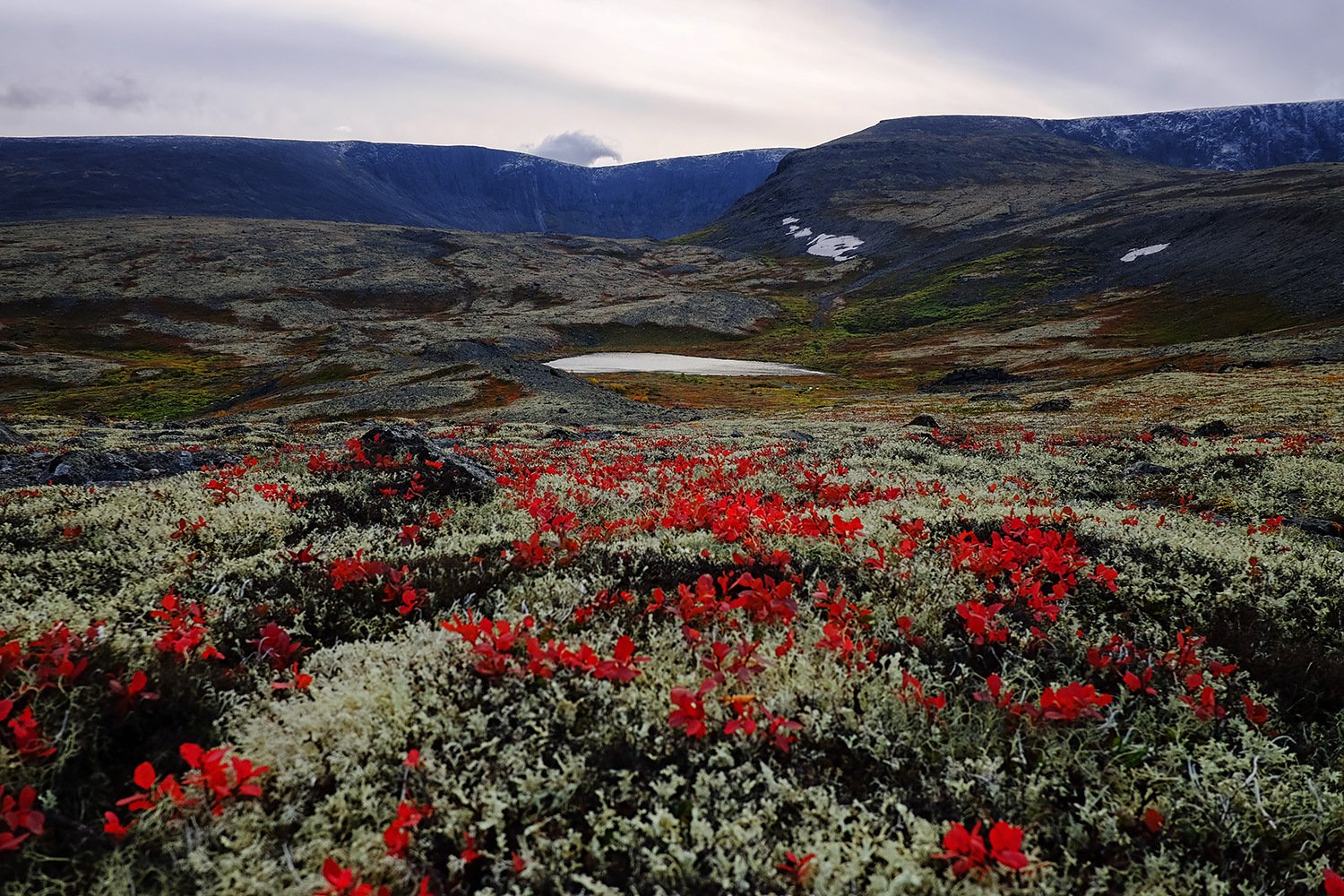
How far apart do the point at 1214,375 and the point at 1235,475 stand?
50.8 meters

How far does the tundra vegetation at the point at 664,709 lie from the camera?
10.8 ft

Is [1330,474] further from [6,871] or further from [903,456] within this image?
[6,871]

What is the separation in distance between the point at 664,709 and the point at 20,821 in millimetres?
3290

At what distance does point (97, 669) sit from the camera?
4223 mm

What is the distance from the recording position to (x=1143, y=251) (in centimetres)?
13462

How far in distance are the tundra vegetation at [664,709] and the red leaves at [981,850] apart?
0.02 meters

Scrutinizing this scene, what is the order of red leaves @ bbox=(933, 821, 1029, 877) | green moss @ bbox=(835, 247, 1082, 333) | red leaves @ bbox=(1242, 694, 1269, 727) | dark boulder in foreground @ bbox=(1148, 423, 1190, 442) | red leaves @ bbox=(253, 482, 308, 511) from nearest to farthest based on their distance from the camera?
red leaves @ bbox=(933, 821, 1029, 877)
red leaves @ bbox=(1242, 694, 1269, 727)
red leaves @ bbox=(253, 482, 308, 511)
dark boulder in foreground @ bbox=(1148, 423, 1190, 442)
green moss @ bbox=(835, 247, 1082, 333)

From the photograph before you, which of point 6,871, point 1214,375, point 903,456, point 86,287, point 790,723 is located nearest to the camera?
point 6,871

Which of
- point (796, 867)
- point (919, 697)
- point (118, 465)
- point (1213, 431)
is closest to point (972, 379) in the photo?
point (1213, 431)

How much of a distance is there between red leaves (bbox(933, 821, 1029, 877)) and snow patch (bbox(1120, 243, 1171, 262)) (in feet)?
543

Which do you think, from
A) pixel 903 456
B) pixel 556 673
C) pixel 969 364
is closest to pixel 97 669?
pixel 556 673

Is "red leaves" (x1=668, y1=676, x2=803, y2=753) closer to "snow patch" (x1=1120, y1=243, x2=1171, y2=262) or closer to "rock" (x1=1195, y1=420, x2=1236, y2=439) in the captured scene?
"rock" (x1=1195, y1=420, x2=1236, y2=439)

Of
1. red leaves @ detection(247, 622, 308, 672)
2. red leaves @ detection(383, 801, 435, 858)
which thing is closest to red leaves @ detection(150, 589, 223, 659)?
red leaves @ detection(247, 622, 308, 672)

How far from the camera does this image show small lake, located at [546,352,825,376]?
306 feet
